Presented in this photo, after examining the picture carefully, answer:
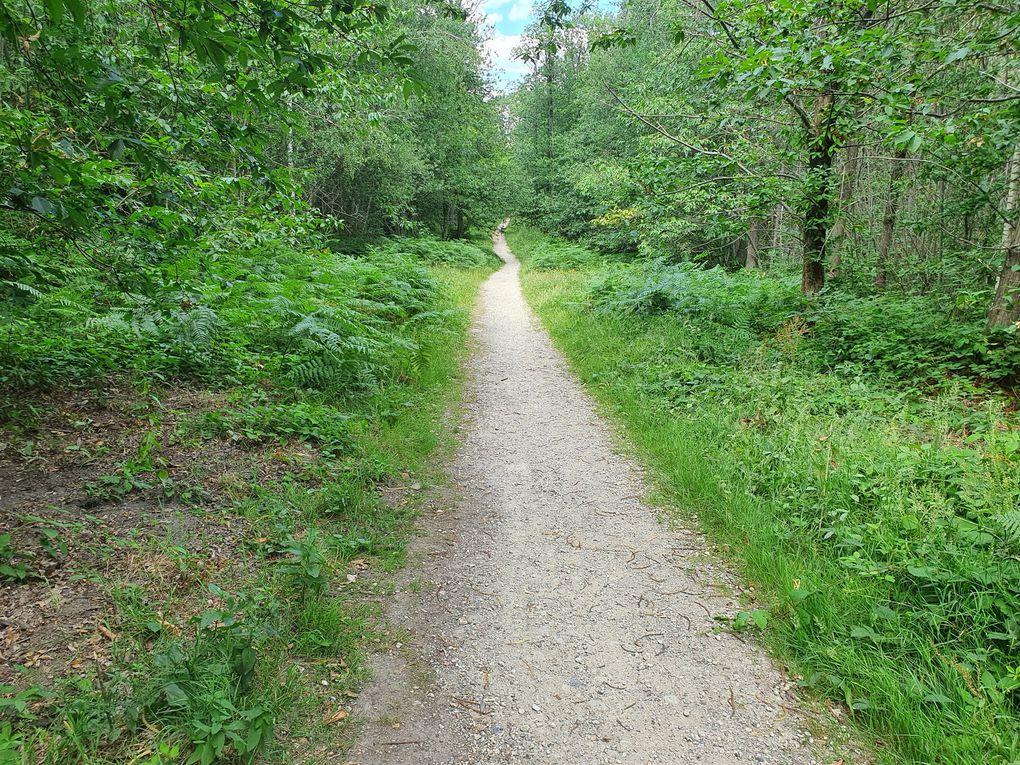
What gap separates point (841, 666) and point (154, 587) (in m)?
3.71

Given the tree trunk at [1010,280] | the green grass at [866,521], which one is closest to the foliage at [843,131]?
the tree trunk at [1010,280]

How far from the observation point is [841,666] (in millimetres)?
2736

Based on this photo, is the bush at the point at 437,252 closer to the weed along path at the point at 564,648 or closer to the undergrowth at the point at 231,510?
the undergrowth at the point at 231,510

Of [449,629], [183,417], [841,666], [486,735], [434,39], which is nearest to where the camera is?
[486,735]

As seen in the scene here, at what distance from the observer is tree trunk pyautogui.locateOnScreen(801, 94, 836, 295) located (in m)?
7.28

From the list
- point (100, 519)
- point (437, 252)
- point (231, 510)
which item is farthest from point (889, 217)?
point (437, 252)

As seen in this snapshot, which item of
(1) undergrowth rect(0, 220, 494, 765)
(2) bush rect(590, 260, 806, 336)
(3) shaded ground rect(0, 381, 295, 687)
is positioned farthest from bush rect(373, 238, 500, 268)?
(3) shaded ground rect(0, 381, 295, 687)

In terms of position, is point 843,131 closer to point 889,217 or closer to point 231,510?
point 889,217

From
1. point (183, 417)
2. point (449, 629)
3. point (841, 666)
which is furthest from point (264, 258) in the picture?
point (841, 666)

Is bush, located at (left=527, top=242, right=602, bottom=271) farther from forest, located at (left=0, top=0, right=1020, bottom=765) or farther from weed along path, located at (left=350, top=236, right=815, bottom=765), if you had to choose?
weed along path, located at (left=350, top=236, right=815, bottom=765)

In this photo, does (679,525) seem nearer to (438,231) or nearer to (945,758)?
(945,758)

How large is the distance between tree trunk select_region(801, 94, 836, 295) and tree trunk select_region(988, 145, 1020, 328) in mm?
1973

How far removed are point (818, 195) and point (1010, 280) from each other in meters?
2.57

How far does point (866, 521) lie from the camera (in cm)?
371
